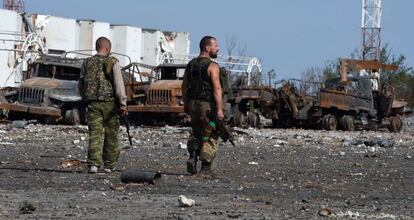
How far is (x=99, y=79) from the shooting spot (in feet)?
45.0

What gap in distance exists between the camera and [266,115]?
141 feet

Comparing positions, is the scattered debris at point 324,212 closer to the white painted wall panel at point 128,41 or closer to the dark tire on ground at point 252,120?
the dark tire on ground at point 252,120

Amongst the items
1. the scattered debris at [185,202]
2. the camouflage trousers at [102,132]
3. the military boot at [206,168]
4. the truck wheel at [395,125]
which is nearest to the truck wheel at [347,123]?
the truck wheel at [395,125]

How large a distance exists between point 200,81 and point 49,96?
75.3ft

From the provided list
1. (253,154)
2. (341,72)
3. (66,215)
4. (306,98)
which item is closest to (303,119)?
(306,98)

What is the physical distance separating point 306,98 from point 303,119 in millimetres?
966

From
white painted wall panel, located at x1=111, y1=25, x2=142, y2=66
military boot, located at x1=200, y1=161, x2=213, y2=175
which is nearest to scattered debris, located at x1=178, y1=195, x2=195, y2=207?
Result: military boot, located at x1=200, y1=161, x2=213, y2=175

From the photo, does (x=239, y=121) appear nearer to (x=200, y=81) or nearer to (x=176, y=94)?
(x=176, y=94)

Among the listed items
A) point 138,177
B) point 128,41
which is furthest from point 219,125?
point 128,41

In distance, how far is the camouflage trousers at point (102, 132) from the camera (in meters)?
13.7

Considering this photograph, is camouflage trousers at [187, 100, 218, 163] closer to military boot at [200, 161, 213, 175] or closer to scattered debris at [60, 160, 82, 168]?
military boot at [200, 161, 213, 175]

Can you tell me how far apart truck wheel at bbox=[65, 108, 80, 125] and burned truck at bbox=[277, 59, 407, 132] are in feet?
33.8

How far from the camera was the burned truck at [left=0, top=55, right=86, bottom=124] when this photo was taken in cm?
3562

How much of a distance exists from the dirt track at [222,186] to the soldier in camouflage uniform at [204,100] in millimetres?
324
